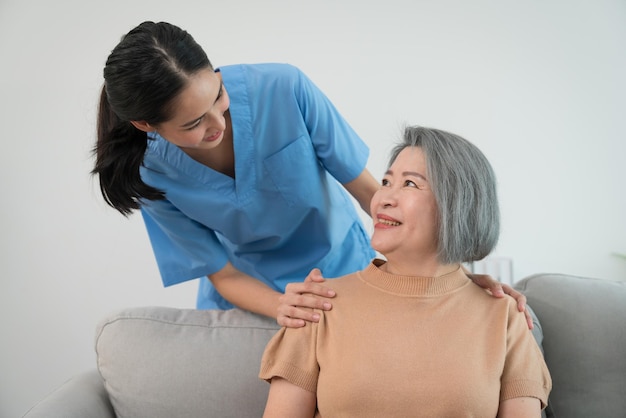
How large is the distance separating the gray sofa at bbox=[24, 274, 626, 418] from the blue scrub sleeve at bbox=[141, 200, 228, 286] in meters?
0.11

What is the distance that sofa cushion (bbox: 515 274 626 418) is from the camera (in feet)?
4.84

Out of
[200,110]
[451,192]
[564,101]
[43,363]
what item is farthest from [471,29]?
[43,363]

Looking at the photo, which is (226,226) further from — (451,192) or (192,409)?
(451,192)

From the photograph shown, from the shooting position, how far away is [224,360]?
4.76 ft

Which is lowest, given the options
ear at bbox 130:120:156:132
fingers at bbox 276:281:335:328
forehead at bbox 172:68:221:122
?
fingers at bbox 276:281:335:328

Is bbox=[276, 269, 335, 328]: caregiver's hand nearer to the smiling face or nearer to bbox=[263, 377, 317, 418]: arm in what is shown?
bbox=[263, 377, 317, 418]: arm

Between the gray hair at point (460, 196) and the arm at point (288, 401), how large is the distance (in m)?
0.40

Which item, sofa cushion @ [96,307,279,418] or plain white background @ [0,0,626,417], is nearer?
sofa cushion @ [96,307,279,418]

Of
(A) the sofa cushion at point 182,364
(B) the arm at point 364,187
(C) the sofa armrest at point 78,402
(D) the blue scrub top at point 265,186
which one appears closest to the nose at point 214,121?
(D) the blue scrub top at point 265,186

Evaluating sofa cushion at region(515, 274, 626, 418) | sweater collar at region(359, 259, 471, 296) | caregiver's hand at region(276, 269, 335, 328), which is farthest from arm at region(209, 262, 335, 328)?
sofa cushion at region(515, 274, 626, 418)

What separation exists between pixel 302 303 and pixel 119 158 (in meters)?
0.49

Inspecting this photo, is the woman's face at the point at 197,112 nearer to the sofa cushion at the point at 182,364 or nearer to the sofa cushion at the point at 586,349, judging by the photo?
the sofa cushion at the point at 182,364

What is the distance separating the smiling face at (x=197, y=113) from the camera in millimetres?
1098

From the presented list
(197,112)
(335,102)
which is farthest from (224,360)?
(335,102)
